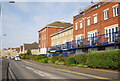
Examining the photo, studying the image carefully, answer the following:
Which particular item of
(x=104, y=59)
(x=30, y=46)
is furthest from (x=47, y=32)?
(x=30, y=46)

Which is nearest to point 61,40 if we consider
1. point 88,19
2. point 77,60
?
point 88,19

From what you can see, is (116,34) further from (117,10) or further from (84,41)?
(84,41)

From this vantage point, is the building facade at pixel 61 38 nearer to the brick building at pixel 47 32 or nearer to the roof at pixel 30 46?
the brick building at pixel 47 32

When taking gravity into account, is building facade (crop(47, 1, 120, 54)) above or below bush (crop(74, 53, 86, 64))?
above

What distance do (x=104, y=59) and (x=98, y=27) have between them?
1199 cm

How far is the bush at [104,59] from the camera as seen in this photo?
46.1 feet

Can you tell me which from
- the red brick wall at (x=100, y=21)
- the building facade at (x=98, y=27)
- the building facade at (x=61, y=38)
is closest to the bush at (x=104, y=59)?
the building facade at (x=98, y=27)

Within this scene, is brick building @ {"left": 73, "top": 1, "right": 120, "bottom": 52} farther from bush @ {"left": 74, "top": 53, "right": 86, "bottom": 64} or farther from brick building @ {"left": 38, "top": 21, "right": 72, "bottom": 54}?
brick building @ {"left": 38, "top": 21, "right": 72, "bottom": 54}

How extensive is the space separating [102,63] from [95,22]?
1332cm

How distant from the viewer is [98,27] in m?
26.7

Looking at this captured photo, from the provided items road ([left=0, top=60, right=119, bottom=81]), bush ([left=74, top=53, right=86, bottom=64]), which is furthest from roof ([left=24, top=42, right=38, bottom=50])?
road ([left=0, top=60, right=119, bottom=81])

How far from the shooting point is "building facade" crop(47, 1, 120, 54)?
2158 centimetres

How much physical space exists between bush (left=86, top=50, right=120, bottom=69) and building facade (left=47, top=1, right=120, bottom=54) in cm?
362

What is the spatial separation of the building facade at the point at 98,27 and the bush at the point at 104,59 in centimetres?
362
